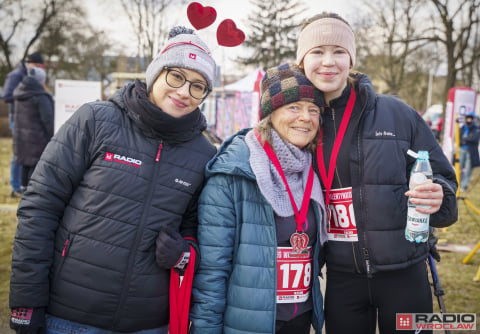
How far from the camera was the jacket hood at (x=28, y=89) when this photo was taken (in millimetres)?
6660

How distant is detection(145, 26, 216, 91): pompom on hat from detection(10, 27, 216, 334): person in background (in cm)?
1

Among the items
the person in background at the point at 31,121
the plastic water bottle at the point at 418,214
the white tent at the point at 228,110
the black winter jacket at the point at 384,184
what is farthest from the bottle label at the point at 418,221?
the white tent at the point at 228,110

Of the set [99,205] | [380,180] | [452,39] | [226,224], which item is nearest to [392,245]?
[380,180]

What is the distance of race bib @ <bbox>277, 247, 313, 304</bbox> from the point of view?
200 cm

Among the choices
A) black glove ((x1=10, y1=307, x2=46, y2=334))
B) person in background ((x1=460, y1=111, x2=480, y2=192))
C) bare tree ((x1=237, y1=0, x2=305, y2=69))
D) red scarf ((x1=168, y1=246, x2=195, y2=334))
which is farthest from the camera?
bare tree ((x1=237, y1=0, x2=305, y2=69))

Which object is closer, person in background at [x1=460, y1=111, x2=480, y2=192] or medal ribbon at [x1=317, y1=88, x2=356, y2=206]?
medal ribbon at [x1=317, y1=88, x2=356, y2=206]

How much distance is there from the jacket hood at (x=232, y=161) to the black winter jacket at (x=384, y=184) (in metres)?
0.60

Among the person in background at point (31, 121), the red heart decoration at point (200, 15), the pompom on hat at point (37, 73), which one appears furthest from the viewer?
the person in background at point (31, 121)

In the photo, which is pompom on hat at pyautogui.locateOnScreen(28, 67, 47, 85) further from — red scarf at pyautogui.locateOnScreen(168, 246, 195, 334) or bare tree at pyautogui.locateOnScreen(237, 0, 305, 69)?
bare tree at pyautogui.locateOnScreen(237, 0, 305, 69)

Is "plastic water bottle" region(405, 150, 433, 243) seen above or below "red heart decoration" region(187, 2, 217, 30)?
below

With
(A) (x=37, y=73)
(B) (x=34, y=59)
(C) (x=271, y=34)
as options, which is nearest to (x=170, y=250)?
(A) (x=37, y=73)

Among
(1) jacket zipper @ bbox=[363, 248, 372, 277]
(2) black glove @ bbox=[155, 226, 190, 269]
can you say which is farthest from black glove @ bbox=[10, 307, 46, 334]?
(1) jacket zipper @ bbox=[363, 248, 372, 277]

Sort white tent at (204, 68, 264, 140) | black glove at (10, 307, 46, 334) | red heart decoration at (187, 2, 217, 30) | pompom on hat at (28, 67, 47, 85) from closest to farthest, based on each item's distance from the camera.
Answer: black glove at (10, 307, 46, 334)
red heart decoration at (187, 2, 217, 30)
pompom on hat at (28, 67, 47, 85)
white tent at (204, 68, 264, 140)

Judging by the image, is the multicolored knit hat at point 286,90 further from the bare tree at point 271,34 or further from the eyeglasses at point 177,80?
the bare tree at point 271,34
